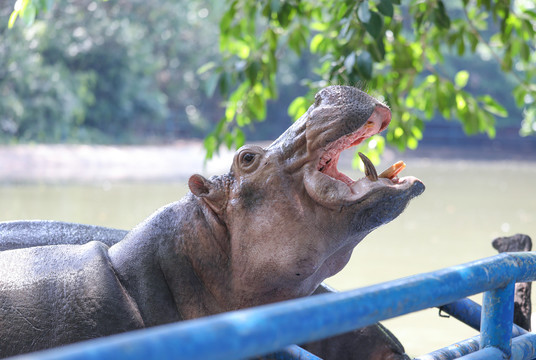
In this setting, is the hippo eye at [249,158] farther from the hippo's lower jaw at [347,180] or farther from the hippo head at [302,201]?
the hippo's lower jaw at [347,180]

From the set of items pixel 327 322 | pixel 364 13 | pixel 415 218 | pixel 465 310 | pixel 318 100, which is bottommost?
pixel 415 218

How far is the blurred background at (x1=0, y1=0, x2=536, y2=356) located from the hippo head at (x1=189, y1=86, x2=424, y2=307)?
0.30 metres

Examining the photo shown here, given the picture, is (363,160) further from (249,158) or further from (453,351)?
(453,351)

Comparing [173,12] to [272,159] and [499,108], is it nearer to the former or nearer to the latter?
[499,108]

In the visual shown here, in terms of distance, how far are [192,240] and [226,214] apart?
0.09 metres

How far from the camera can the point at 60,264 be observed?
146 cm

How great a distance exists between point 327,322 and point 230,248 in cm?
69

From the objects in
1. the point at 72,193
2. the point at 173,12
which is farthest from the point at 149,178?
the point at 173,12

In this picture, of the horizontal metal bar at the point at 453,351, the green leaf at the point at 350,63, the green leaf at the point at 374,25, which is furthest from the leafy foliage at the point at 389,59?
the horizontal metal bar at the point at 453,351

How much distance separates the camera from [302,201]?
142cm

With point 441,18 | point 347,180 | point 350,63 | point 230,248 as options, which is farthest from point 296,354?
point 441,18

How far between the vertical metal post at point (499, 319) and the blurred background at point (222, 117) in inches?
25.3

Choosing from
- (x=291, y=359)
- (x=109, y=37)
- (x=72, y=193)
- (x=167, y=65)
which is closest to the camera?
(x=291, y=359)

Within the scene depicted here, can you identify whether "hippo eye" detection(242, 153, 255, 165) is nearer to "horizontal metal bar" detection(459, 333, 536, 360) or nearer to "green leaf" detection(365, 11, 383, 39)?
"horizontal metal bar" detection(459, 333, 536, 360)
